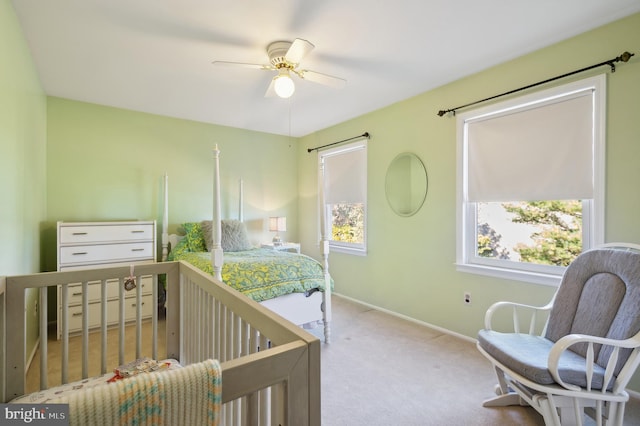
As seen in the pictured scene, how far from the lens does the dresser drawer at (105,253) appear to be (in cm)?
293

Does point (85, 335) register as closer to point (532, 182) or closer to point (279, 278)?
point (279, 278)

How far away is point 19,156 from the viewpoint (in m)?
2.09

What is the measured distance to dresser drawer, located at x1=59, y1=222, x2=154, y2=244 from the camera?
2924 millimetres

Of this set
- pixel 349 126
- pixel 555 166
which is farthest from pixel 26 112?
pixel 555 166

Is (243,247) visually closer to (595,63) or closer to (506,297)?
(506,297)

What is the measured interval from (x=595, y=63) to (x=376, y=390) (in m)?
2.63

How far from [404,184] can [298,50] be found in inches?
80.8

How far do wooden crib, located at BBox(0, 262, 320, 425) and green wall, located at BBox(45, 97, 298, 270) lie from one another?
1494 mm

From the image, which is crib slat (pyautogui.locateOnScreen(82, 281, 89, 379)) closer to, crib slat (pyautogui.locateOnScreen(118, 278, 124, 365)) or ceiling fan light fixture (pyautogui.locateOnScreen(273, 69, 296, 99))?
crib slat (pyautogui.locateOnScreen(118, 278, 124, 365))

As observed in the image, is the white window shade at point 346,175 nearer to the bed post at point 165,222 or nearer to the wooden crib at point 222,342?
the bed post at point 165,222

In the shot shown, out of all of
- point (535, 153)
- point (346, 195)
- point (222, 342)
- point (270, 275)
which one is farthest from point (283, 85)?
point (346, 195)

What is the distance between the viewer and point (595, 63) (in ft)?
6.81

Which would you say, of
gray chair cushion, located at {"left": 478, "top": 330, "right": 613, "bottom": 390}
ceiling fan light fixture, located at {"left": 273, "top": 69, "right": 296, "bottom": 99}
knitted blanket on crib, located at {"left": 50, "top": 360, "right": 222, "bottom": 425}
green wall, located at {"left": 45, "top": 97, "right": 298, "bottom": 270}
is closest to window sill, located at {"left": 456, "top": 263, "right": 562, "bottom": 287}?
gray chair cushion, located at {"left": 478, "top": 330, "right": 613, "bottom": 390}

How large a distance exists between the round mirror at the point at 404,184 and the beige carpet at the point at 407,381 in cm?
129
